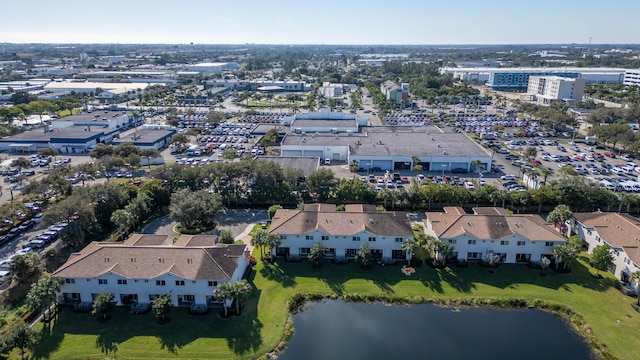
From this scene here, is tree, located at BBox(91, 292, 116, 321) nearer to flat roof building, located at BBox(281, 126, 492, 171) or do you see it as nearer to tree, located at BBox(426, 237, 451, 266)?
tree, located at BBox(426, 237, 451, 266)

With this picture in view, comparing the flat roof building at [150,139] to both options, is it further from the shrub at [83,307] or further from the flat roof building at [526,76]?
the flat roof building at [526,76]

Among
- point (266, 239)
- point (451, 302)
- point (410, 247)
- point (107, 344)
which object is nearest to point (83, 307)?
point (107, 344)

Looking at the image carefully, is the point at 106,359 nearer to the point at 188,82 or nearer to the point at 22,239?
the point at 22,239

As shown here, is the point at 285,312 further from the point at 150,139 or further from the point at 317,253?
the point at 150,139

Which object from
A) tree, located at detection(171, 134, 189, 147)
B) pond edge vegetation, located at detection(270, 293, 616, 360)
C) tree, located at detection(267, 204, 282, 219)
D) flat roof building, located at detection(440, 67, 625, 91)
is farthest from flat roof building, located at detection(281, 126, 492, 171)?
flat roof building, located at detection(440, 67, 625, 91)

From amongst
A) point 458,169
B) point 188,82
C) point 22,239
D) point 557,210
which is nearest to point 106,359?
point 22,239
